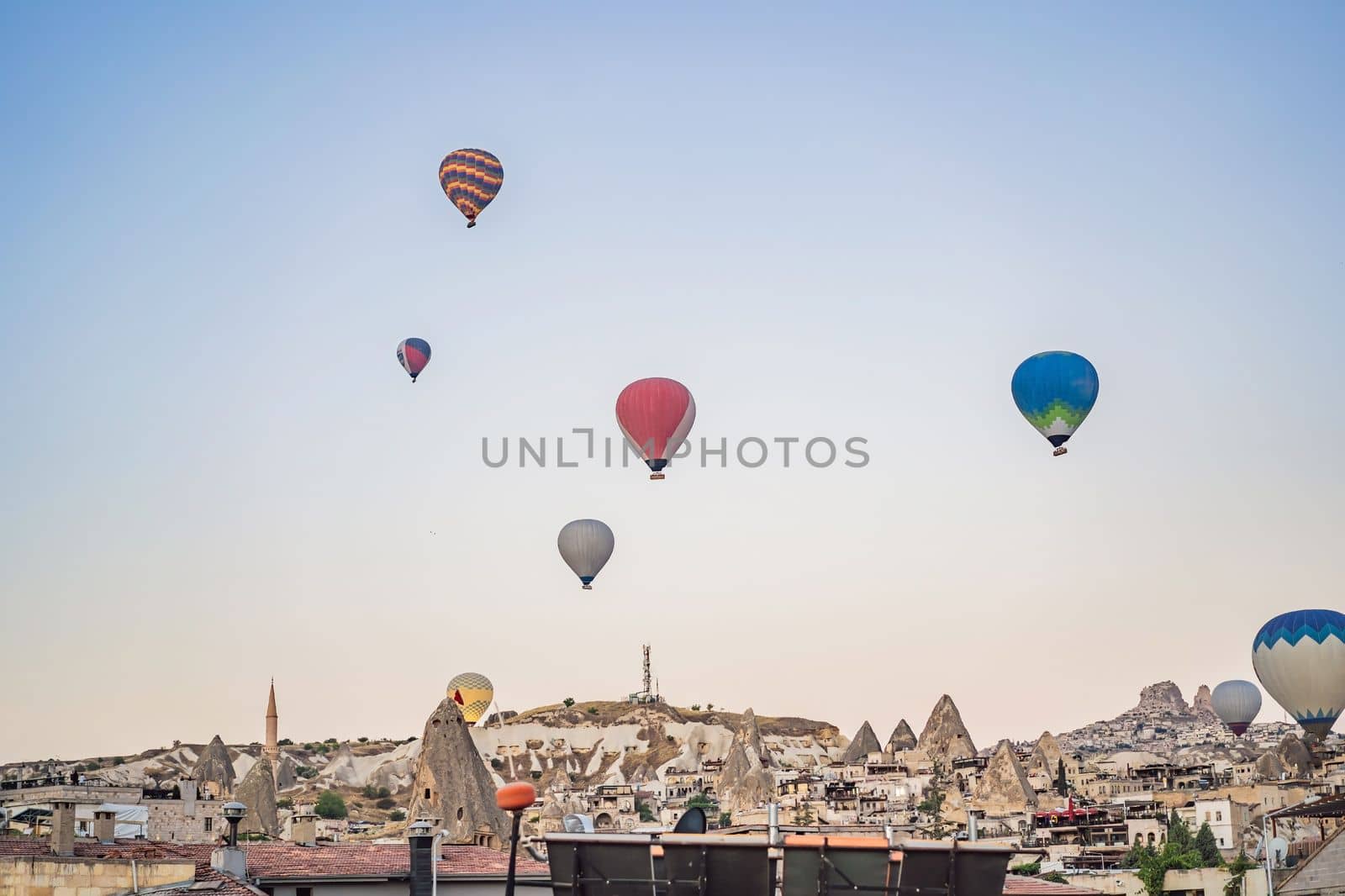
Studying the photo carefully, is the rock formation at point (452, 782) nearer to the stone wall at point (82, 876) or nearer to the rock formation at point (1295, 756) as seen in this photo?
the rock formation at point (1295, 756)

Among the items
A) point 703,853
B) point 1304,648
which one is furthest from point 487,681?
point 703,853

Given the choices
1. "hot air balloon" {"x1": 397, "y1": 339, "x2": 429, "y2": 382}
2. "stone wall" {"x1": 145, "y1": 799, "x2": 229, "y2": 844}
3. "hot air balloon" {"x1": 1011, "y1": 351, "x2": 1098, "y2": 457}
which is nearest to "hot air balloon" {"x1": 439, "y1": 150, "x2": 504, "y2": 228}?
"hot air balloon" {"x1": 397, "y1": 339, "x2": 429, "y2": 382}

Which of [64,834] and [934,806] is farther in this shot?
[934,806]

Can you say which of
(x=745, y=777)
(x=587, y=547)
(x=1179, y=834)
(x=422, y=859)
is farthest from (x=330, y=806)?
(x=422, y=859)

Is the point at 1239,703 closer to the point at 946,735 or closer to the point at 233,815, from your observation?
the point at 946,735

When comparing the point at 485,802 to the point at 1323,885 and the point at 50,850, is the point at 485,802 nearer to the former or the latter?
the point at 1323,885

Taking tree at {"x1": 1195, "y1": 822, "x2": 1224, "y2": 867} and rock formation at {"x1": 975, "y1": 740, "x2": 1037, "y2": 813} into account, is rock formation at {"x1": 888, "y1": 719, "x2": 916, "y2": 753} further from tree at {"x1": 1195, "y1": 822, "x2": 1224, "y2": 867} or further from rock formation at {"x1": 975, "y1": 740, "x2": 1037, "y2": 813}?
tree at {"x1": 1195, "y1": 822, "x2": 1224, "y2": 867}

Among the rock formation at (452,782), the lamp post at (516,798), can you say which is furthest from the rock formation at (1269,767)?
the lamp post at (516,798)
